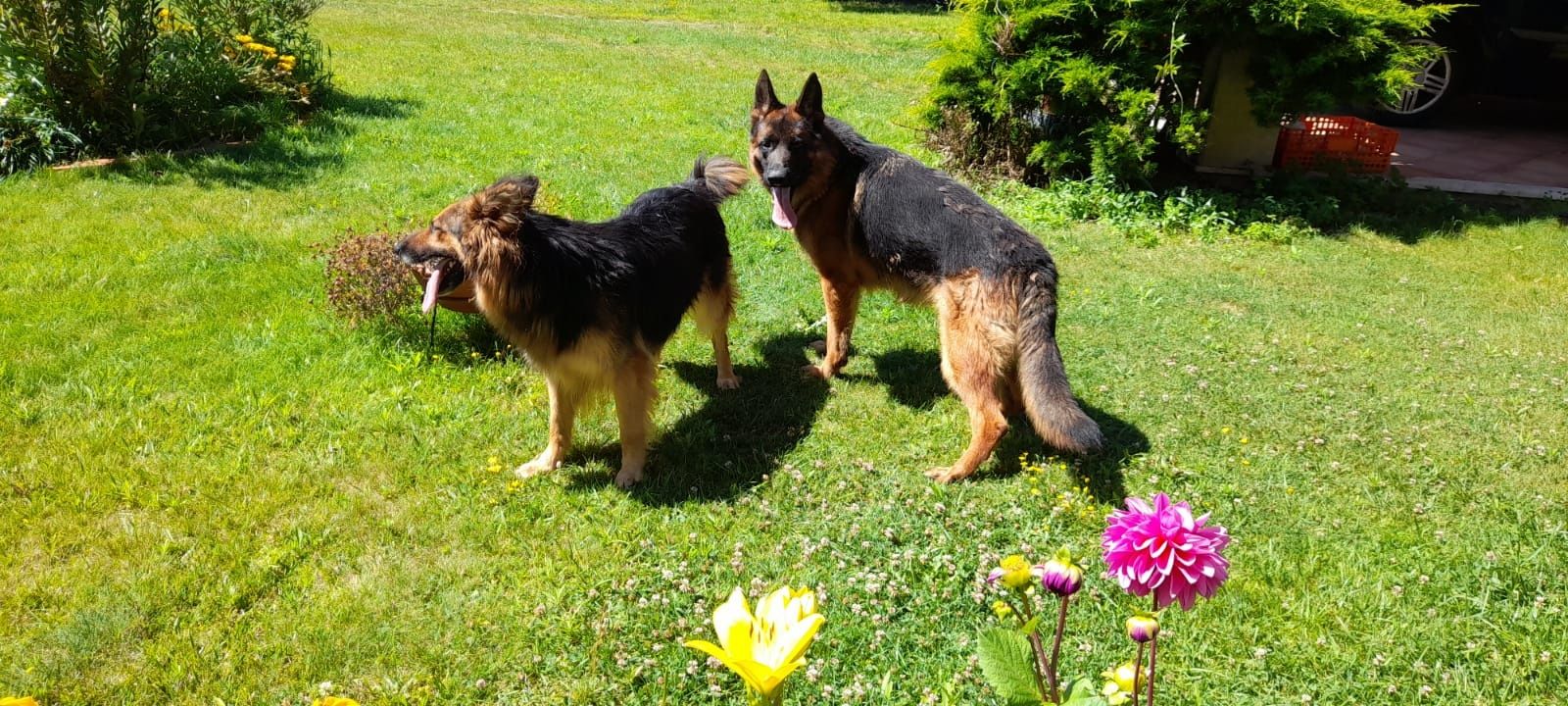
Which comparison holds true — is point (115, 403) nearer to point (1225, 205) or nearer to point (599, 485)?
point (599, 485)

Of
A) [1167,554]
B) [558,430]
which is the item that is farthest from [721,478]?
[1167,554]

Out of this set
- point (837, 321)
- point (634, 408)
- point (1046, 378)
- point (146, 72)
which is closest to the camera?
point (1046, 378)

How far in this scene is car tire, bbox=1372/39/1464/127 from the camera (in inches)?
430

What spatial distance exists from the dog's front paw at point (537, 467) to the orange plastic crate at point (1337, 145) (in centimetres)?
797

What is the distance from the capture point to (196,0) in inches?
368

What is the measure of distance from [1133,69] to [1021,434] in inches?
192

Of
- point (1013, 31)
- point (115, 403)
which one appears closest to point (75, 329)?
point (115, 403)

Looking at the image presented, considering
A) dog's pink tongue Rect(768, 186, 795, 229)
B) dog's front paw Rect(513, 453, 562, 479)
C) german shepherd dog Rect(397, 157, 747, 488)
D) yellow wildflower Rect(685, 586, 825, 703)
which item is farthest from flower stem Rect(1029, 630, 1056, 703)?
dog's pink tongue Rect(768, 186, 795, 229)

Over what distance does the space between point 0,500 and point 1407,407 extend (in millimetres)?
7174

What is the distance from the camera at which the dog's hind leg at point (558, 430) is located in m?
4.27

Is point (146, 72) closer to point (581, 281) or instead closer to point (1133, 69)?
point (581, 281)

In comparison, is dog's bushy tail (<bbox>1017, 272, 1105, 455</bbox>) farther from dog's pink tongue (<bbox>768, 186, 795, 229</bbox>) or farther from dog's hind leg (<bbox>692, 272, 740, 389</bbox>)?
dog's hind leg (<bbox>692, 272, 740, 389</bbox>)

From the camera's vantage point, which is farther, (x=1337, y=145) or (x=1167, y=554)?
(x=1337, y=145)

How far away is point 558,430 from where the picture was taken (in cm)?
437
